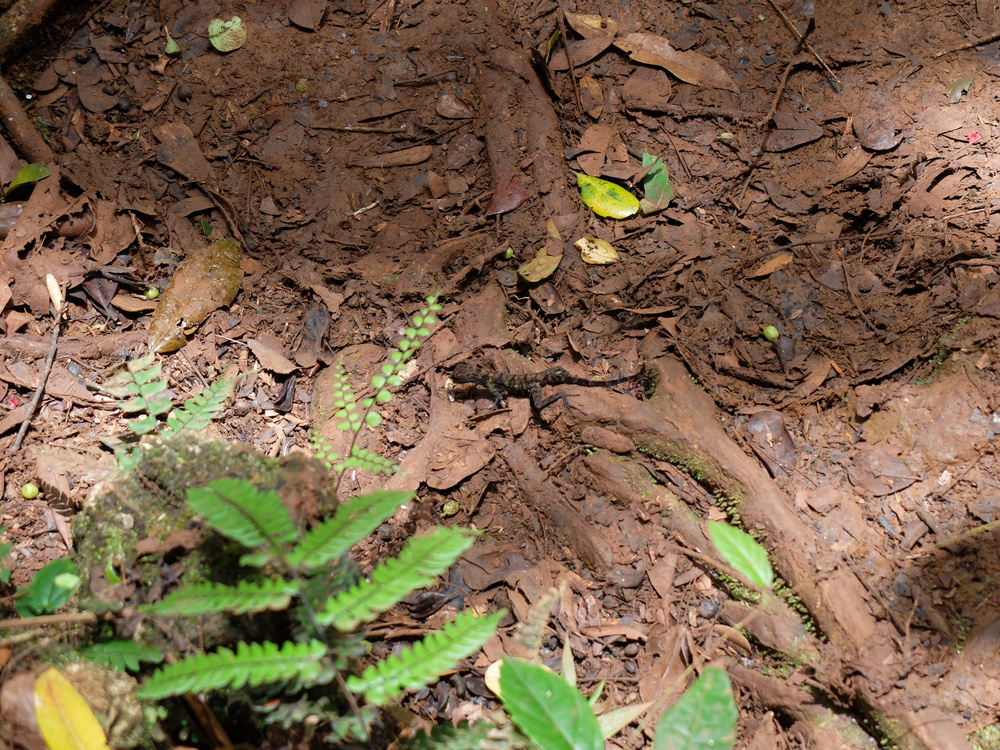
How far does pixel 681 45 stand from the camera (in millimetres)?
3709

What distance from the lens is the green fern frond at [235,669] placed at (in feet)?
5.01

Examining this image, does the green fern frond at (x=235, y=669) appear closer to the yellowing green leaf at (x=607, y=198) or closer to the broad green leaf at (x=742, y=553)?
the broad green leaf at (x=742, y=553)

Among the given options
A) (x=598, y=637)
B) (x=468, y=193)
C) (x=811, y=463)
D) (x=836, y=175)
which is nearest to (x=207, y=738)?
(x=598, y=637)

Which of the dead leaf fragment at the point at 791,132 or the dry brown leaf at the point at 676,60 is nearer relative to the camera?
the dead leaf fragment at the point at 791,132

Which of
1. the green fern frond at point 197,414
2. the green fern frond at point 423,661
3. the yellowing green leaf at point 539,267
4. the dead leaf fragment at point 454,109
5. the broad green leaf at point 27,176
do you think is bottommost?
the yellowing green leaf at point 539,267

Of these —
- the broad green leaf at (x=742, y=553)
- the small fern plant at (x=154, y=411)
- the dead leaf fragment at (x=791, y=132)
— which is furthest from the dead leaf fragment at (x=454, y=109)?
the broad green leaf at (x=742, y=553)

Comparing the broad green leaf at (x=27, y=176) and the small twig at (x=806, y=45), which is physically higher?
the broad green leaf at (x=27, y=176)

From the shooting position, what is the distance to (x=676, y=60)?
12.0ft

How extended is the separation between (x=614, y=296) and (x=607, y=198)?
58cm

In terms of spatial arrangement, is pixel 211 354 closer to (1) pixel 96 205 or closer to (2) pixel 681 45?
(1) pixel 96 205

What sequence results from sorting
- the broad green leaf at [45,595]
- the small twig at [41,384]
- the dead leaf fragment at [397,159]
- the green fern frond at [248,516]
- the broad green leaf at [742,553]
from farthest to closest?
Answer: the dead leaf fragment at [397,159]
the small twig at [41,384]
the broad green leaf at [742,553]
the broad green leaf at [45,595]
the green fern frond at [248,516]

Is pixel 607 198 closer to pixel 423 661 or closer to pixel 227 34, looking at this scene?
pixel 227 34

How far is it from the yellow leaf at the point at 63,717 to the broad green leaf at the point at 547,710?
1.08 m

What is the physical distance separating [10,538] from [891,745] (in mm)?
3363
